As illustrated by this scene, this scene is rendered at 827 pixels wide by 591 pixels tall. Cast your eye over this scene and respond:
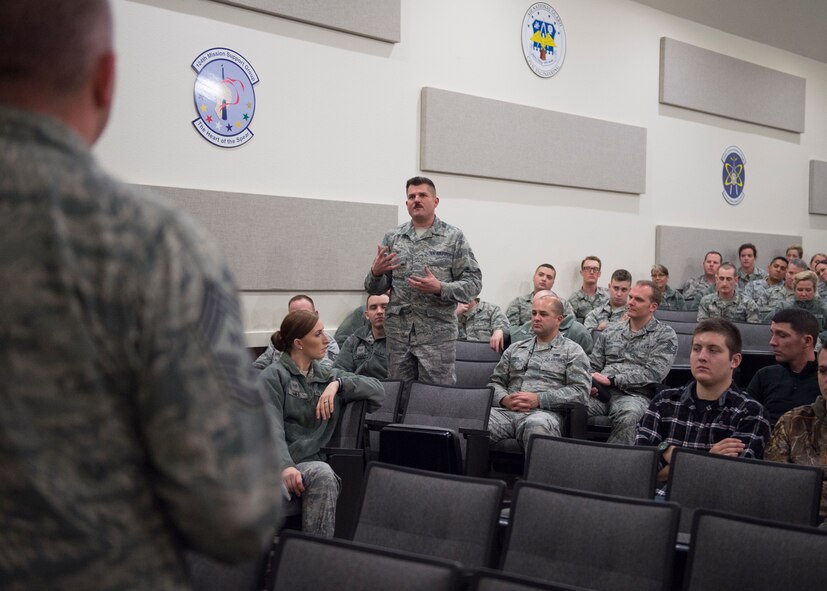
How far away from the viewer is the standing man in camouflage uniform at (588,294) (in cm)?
832

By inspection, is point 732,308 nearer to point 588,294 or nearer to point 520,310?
point 588,294

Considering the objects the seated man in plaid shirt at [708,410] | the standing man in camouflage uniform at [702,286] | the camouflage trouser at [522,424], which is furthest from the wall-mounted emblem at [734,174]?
the seated man in plaid shirt at [708,410]

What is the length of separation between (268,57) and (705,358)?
155 inches

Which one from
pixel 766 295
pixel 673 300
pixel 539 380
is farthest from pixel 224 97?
pixel 766 295

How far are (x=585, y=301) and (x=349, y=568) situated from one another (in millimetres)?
6751

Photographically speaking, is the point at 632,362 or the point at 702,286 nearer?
the point at 632,362

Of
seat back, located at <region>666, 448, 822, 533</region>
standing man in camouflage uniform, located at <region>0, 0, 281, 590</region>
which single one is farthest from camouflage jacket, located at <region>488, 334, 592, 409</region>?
standing man in camouflage uniform, located at <region>0, 0, 281, 590</region>

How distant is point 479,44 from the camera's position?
7.60 m

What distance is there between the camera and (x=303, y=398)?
12.2ft

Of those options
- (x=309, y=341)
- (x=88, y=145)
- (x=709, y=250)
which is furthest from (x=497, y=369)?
→ (x=709, y=250)

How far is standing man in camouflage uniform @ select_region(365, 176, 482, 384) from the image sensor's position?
500 centimetres

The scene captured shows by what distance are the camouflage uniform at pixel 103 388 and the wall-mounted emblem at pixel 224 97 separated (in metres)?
5.20

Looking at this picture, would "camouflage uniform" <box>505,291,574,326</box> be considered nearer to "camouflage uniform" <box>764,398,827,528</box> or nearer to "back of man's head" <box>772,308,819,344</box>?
"back of man's head" <box>772,308,819,344</box>

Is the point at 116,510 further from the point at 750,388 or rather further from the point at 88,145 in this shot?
the point at 750,388
